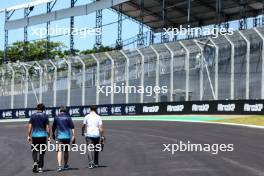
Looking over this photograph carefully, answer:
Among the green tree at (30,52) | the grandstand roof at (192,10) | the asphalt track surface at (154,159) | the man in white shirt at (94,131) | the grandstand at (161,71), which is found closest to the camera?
the asphalt track surface at (154,159)

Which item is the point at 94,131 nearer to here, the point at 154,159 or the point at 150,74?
the point at 154,159

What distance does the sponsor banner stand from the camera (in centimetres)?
3569

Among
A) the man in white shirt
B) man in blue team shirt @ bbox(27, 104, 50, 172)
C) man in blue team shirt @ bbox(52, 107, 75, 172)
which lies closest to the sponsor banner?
the man in white shirt

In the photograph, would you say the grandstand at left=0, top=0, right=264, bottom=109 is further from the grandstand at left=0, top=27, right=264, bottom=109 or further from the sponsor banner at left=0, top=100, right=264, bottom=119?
the sponsor banner at left=0, top=100, right=264, bottom=119

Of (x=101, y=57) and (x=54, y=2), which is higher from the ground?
(x=54, y=2)

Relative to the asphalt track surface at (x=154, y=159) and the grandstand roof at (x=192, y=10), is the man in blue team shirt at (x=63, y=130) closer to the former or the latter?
the asphalt track surface at (x=154, y=159)

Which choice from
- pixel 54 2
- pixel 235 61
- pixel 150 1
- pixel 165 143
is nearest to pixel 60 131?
pixel 165 143

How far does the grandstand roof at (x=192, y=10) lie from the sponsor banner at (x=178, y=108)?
16249 millimetres

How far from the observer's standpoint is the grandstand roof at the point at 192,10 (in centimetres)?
5875

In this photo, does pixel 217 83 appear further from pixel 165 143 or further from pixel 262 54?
pixel 165 143

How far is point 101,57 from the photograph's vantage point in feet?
151

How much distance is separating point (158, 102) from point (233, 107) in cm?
732

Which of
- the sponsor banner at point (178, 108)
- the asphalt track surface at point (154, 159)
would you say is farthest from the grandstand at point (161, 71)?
the asphalt track surface at point (154, 159)

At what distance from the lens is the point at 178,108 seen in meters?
40.9
